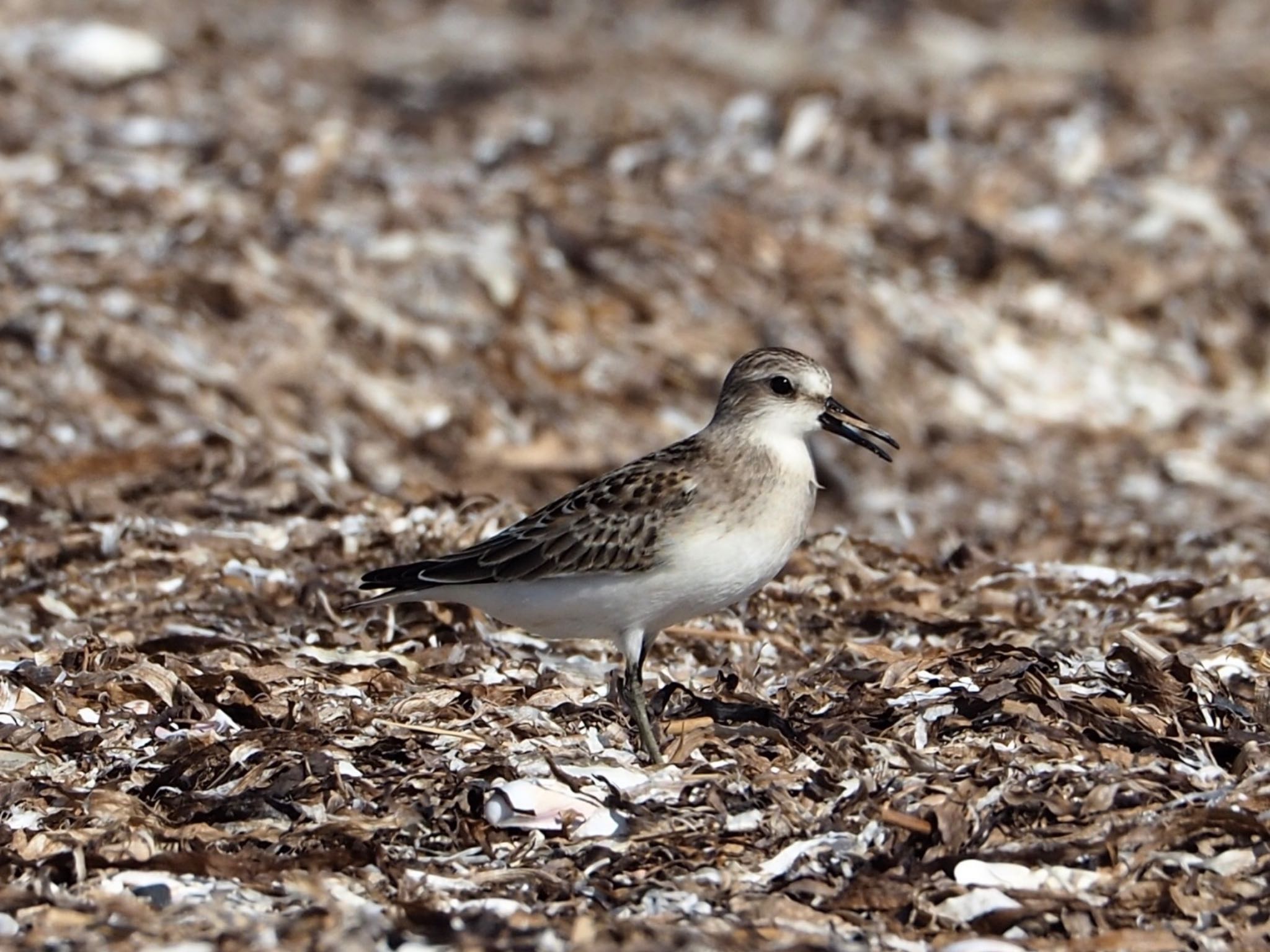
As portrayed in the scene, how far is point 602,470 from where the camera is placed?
8609mm

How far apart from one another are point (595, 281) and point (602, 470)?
1839 mm

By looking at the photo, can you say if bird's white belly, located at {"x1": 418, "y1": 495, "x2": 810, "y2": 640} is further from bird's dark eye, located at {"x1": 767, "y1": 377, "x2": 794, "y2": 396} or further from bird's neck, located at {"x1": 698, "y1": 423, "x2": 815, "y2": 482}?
bird's dark eye, located at {"x1": 767, "y1": 377, "x2": 794, "y2": 396}

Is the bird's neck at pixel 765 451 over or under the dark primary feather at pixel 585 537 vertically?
over

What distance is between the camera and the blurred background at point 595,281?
8375 millimetres

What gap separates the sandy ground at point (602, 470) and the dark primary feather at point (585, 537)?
0.36 m

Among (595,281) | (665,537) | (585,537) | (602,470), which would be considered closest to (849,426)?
(665,537)

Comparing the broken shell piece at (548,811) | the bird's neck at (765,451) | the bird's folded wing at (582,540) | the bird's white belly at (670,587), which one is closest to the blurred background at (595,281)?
the bird's folded wing at (582,540)

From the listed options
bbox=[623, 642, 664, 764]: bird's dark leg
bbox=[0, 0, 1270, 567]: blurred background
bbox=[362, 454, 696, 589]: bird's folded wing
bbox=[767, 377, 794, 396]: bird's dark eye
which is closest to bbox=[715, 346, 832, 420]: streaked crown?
bbox=[767, 377, 794, 396]: bird's dark eye

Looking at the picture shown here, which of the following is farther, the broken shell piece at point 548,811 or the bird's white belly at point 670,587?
the bird's white belly at point 670,587

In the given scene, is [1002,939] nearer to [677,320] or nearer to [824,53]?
[677,320]

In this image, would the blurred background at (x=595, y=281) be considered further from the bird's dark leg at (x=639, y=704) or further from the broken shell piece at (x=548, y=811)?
the broken shell piece at (x=548, y=811)

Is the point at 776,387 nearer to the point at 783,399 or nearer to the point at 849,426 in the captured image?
the point at 783,399

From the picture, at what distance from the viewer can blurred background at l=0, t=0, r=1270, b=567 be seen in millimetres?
8375

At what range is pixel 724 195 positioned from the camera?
444 inches
